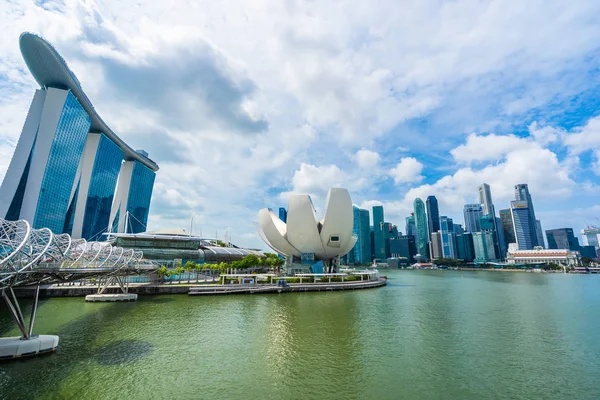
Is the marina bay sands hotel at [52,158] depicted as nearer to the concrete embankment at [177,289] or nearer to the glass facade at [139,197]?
the glass facade at [139,197]

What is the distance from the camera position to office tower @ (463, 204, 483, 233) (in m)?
186

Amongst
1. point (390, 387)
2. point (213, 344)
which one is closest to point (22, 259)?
point (213, 344)

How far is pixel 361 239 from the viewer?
562ft

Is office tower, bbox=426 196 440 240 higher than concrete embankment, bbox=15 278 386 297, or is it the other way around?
office tower, bbox=426 196 440 240

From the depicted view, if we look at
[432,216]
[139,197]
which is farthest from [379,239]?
[139,197]

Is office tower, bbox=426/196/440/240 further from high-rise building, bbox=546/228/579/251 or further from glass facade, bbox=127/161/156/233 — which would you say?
glass facade, bbox=127/161/156/233

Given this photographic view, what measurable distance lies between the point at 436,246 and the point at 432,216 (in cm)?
2474

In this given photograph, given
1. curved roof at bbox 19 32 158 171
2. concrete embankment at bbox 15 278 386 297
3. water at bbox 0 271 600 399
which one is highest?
curved roof at bbox 19 32 158 171

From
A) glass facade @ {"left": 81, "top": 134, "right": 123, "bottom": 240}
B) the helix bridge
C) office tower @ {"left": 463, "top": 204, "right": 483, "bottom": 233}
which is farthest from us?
office tower @ {"left": 463, "top": 204, "right": 483, "bottom": 233}

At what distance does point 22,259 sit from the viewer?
9961mm

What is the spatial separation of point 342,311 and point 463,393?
12.1 m

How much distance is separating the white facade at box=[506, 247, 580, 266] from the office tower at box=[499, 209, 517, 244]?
3689cm

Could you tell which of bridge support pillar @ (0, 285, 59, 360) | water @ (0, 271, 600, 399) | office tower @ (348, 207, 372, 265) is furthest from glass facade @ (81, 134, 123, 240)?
office tower @ (348, 207, 372, 265)

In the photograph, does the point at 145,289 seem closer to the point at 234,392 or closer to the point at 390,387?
the point at 234,392
